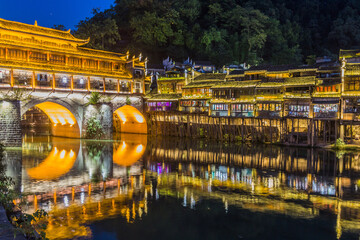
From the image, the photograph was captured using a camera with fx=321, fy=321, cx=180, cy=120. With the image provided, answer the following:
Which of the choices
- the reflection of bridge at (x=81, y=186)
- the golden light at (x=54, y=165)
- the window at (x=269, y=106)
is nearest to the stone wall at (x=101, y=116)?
the golden light at (x=54, y=165)

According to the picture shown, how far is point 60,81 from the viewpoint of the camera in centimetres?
4250

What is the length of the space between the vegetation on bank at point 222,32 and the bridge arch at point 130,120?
16446 millimetres

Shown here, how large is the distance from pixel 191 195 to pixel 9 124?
24.8 meters

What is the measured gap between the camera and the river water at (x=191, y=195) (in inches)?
516

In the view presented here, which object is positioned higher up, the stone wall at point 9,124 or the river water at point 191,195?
the stone wall at point 9,124

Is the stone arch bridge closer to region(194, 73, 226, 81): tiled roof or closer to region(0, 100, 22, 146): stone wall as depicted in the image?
region(0, 100, 22, 146): stone wall

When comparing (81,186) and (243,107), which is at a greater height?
(243,107)

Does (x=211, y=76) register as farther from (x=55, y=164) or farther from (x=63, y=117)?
(x=55, y=164)

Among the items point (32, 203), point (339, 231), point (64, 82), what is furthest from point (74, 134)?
point (339, 231)

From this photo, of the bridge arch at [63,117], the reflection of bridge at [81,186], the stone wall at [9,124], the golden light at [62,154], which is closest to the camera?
the reflection of bridge at [81,186]

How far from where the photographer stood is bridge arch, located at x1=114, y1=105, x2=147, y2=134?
55.1 meters

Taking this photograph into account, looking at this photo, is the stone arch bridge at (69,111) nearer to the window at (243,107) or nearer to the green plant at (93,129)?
the green plant at (93,129)

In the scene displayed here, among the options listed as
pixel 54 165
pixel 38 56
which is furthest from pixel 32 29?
pixel 54 165

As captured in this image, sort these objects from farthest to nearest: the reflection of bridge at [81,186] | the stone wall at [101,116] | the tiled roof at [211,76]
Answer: the tiled roof at [211,76] < the stone wall at [101,116] < the reflection of bridge at [81,186]
